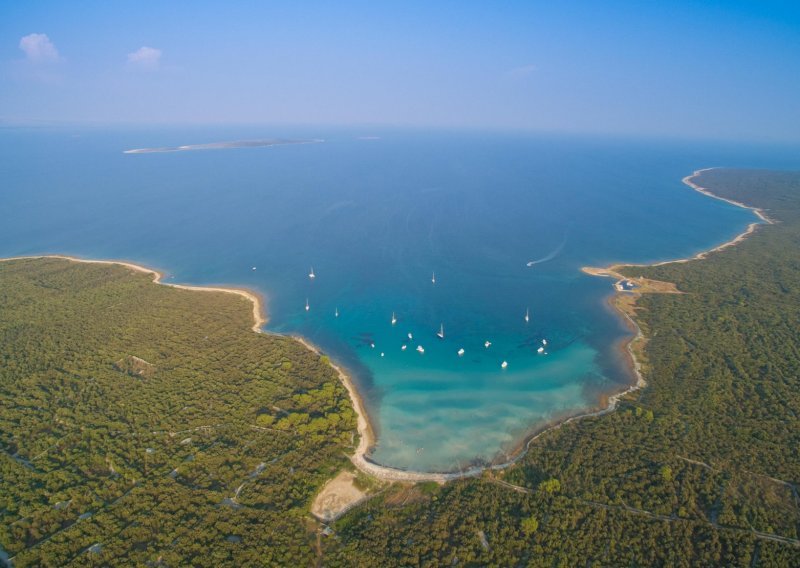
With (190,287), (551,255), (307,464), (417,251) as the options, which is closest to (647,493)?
(307,464)

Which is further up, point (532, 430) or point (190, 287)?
point (190, 287)

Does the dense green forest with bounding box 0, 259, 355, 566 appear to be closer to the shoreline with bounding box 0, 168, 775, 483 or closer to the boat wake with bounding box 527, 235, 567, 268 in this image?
the shoreline with bounding box 0, 168, 775, 483

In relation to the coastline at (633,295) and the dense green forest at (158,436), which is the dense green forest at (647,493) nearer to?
the coastline at (633,295)

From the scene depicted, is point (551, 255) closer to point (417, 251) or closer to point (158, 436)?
point (417, 251)

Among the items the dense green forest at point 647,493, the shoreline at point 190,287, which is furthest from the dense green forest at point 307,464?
the shoreline at point 190,287

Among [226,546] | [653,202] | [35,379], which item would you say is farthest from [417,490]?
[653,202]

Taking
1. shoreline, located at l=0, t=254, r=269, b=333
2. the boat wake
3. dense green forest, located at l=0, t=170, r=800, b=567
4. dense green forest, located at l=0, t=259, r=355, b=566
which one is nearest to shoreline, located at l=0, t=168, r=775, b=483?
shoreline, located at l=0, t=254, r=269, b=333
